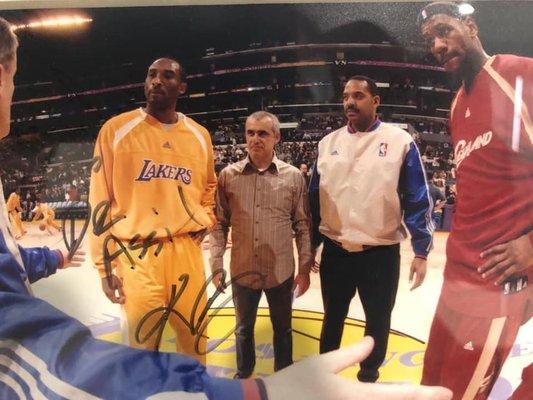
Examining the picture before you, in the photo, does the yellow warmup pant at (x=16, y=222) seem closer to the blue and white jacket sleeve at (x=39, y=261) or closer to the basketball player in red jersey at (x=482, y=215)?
the blue and white jacket sleeve at (x=39, y=261)

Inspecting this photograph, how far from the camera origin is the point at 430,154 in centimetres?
91

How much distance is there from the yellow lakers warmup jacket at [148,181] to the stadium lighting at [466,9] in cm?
62

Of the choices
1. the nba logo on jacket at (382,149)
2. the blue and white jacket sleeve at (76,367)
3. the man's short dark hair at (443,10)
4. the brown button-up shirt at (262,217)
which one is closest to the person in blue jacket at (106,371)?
the blue and white jacket sleeve at (76,367)

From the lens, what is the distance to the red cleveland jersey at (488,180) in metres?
0.87

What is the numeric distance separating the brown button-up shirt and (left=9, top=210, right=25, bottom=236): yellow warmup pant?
428mm

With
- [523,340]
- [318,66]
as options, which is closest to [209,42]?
[318,66]

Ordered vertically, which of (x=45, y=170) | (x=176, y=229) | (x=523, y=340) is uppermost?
(x=45, y=170)

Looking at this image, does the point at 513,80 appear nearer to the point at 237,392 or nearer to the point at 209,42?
the point at 209,42

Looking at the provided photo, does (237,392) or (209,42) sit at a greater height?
(209,42)

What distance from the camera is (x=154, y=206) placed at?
0.90m

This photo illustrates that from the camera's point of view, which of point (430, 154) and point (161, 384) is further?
point (430, 154)

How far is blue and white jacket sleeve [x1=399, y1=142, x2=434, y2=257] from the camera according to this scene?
0.90 metres

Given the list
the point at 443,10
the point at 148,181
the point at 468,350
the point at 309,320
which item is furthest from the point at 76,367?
the point at 443,10

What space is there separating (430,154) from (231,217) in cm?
46
